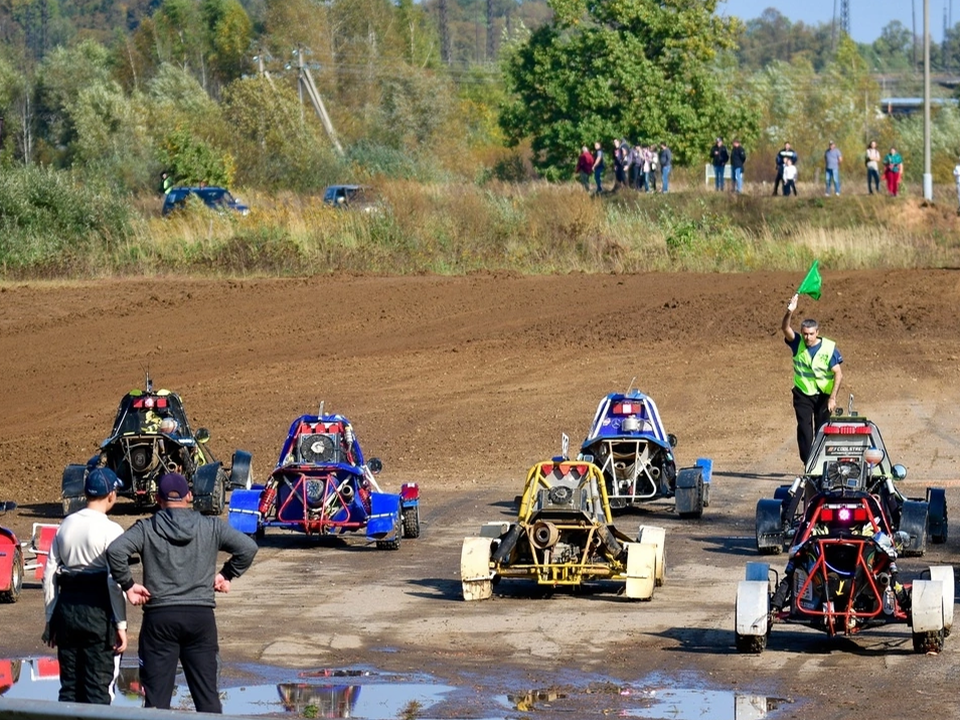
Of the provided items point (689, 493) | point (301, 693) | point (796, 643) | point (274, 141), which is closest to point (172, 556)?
point (301, 693)

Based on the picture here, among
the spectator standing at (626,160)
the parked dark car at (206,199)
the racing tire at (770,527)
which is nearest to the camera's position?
the racing tire at (770,527)

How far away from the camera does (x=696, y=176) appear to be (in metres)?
62.9

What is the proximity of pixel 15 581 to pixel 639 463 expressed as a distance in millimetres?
7792

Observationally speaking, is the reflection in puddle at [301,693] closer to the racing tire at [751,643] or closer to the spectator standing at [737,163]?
the racing tire at [751,643]

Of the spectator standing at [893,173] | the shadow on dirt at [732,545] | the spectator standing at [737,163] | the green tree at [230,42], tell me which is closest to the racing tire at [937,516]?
the shadow on dirt at [732,545]

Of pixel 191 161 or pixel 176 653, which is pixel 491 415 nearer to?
pixel 176 653

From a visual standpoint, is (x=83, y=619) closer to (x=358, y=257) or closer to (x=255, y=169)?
(x=358, y=257)

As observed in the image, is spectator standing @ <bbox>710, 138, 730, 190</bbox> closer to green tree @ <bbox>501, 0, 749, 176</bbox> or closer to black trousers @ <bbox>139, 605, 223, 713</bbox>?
green tree @ <bbox>501, 0, 749, 176</bbox>

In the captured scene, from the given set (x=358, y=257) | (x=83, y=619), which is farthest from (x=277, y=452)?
(x=358, y=257)

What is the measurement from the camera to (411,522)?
1875 cm

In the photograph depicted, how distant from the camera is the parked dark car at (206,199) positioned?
151 feet

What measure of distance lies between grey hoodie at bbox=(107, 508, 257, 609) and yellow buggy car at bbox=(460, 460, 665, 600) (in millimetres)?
5695

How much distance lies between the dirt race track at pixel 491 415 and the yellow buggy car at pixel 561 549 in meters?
0.27

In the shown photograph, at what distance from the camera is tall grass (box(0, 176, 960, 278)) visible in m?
41.4
